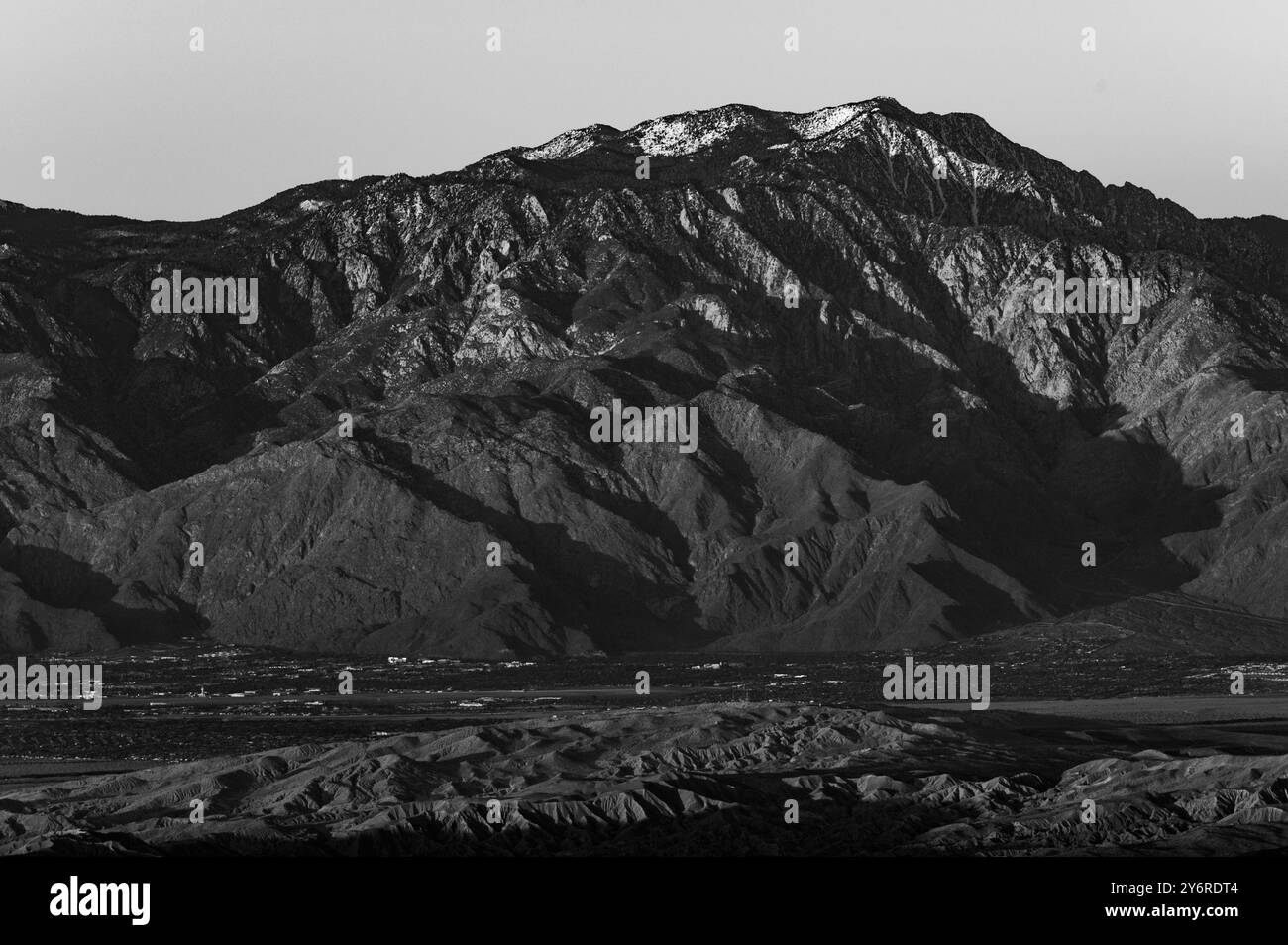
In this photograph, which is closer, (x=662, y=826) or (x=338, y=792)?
(x=662, y=826)
